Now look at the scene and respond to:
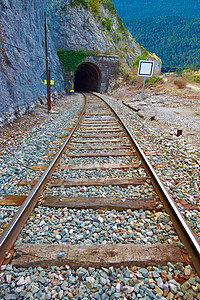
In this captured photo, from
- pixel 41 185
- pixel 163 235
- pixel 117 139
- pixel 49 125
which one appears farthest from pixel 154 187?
pixel 49 125

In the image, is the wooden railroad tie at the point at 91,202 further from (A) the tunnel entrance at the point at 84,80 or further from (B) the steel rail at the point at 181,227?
(A) the tunnel entrance at the point at 84,80

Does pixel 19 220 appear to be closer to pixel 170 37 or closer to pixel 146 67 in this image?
pixel 146 67

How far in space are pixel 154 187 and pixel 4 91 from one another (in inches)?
262

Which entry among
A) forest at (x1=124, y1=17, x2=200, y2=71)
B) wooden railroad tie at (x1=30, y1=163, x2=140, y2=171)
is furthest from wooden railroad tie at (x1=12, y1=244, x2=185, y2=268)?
forest at (x1=124, y1=17, x2=200, y2=71)

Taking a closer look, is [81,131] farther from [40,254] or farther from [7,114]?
[40,254]

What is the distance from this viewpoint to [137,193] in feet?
10.2

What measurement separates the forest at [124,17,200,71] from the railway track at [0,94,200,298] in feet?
398

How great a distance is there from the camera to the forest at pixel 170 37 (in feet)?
371

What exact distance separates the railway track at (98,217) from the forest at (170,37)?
121186 mm

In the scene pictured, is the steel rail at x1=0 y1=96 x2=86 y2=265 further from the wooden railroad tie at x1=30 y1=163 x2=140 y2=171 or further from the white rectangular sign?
the white rectangular sign

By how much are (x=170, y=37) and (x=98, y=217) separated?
488ft

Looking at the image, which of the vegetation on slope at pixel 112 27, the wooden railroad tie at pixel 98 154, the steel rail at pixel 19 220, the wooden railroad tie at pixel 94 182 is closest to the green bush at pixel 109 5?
the vegetation on slope at pixel 112 27

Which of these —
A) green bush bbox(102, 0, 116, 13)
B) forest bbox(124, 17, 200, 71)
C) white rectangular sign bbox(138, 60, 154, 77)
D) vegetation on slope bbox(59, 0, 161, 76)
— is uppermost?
forest bbox(124, 17, 200, 71)

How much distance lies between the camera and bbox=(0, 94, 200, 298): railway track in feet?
6.56
